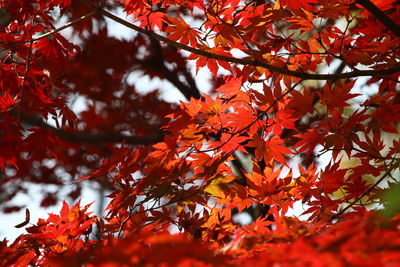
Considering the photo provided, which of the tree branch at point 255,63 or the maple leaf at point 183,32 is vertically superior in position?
the maple leaf at point 183,32

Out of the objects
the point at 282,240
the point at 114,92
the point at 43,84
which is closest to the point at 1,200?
the point at 114,92

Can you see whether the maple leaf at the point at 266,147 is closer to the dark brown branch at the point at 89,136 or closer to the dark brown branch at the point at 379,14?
the dark brown branch at the point at 379,14

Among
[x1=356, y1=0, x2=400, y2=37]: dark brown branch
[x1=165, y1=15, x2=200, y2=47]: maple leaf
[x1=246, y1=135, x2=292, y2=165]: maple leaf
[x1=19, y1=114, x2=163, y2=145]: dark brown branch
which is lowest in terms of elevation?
[x1=246, y1=135, x2=292, y2=165]: maple leaf

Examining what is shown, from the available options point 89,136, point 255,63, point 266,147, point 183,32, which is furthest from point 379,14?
point 89,136

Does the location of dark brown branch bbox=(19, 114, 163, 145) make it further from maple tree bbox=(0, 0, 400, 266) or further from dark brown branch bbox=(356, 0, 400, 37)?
dark brown branch bbox=(356, 0, 400, 37)

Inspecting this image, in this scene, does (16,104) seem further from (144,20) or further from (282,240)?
(282,240)

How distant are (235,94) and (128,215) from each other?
2.46 feet

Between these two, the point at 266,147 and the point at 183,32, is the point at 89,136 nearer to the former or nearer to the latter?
the point at 183,32

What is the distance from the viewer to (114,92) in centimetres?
507

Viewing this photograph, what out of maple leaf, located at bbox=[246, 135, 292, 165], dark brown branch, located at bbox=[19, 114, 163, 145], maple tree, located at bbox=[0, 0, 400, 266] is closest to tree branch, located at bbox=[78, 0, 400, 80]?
maple tree, located at bbox=[0, 0, 400, 266]

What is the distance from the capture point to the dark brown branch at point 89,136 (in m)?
2.47

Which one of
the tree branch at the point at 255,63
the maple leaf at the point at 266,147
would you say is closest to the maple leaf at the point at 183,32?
the tree branch at the point at 255,63

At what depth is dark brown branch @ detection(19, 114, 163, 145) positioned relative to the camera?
8.11 ft

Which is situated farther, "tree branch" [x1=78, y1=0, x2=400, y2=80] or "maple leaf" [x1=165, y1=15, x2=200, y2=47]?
"maple leaf" [x1=165, y1=15, x2=200, y2=47]
